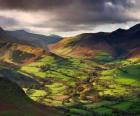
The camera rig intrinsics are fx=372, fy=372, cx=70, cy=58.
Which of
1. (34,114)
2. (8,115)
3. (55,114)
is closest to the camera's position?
(8,115)

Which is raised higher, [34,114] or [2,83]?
[2,83]

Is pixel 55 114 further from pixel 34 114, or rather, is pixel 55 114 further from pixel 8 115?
pixel 8 115

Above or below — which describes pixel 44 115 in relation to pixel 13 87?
below

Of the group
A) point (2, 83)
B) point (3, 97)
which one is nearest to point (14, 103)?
point (3, 97)

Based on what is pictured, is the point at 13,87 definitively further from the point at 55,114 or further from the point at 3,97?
the point at 55,114

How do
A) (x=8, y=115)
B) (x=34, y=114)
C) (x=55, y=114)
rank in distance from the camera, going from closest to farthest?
1. (x=8, y=115)
2. (x=34, y=114)
3. (x=55, y=114)

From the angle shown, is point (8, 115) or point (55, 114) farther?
point (55, 114)

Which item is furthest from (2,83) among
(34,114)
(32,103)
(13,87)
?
(34,114)

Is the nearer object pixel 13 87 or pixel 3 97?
pixel 3 97

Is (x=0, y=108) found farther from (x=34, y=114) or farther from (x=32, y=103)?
(x=32, y=103)
